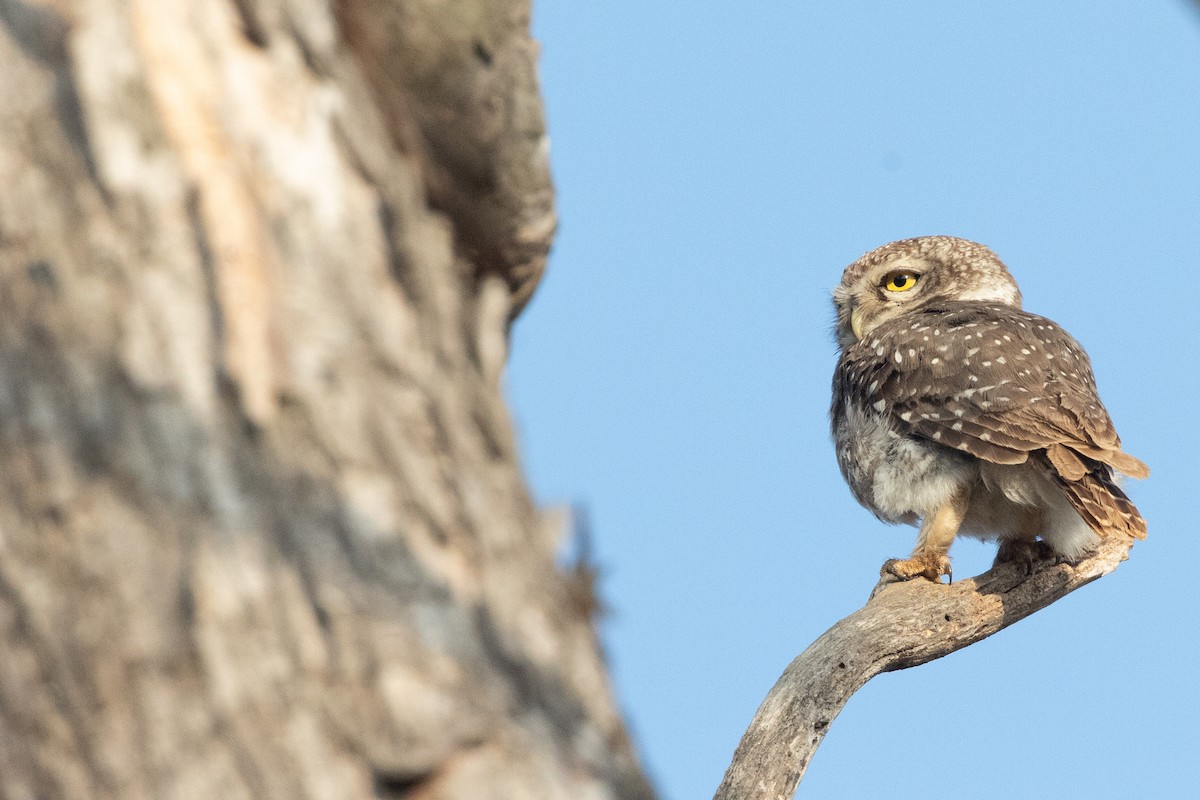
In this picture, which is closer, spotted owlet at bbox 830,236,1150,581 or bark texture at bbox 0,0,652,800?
bark texture at bbox 0,0,652,800

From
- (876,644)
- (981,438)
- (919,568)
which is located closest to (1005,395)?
(981,438)

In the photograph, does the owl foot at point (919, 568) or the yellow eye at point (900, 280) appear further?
the yellow eye at point (900, 280)

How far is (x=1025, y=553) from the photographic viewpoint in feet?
19.1

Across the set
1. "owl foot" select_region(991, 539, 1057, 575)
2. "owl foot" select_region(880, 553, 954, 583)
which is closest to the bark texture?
"owl foot" select_region(880, 553, 954, 583)

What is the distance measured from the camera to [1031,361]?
6023 millimetres

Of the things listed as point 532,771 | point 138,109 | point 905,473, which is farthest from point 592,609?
point 905,473

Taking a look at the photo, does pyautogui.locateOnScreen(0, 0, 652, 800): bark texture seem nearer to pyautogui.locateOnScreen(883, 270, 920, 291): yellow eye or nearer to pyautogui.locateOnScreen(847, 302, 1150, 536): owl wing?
pyautogui.locateOnScreen(847, 302, 1150, 536): owl wing

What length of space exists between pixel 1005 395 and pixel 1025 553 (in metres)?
0.76

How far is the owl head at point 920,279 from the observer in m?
7.59

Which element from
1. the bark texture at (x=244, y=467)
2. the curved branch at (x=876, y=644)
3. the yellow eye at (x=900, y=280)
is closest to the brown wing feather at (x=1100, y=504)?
the curved branch at (x=876, y=644)

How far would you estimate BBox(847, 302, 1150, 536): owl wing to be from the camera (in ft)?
17.9

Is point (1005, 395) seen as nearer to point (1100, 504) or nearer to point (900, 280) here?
point (1100, 504)

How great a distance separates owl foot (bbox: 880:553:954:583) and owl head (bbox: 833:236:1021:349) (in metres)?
2.27

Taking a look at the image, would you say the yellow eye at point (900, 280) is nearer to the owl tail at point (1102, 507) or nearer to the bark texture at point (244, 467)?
the owl tail at point (1102, 507)
